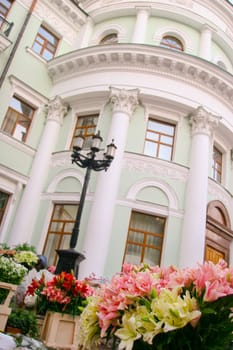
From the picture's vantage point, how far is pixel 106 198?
35.7 ft

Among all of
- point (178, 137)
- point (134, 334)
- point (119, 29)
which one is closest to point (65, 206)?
point (178, 137)

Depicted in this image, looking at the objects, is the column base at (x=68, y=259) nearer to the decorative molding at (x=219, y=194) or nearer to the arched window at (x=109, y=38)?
the decorative molding at (x=219, y=194)

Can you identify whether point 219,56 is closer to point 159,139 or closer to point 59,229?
point 159,139

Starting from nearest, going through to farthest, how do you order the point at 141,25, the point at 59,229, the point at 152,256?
the point at 152,256 → the point at 59,229 → the point at 141,25

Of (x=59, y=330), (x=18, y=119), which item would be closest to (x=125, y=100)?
(x=18, y=119)

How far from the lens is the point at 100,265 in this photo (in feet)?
33.1

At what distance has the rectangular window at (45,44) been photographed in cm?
1472

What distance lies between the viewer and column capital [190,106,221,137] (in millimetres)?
12648

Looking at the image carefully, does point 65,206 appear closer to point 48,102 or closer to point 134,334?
point 48,102

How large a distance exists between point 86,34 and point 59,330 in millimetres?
14640

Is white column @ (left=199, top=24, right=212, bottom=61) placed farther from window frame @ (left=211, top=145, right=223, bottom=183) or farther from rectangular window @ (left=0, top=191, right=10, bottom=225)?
rectangular window @ (left=0, top=191, right=10, bottom=225)

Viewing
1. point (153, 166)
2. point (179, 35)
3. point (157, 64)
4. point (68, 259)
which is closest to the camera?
point (68, 259)

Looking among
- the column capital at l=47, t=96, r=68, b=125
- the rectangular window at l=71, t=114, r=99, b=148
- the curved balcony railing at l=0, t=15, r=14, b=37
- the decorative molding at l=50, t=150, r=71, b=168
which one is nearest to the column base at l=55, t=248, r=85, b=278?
the decorative molding at l=50, t=150, r=71, b=168

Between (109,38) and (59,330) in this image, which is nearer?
(59,330)
